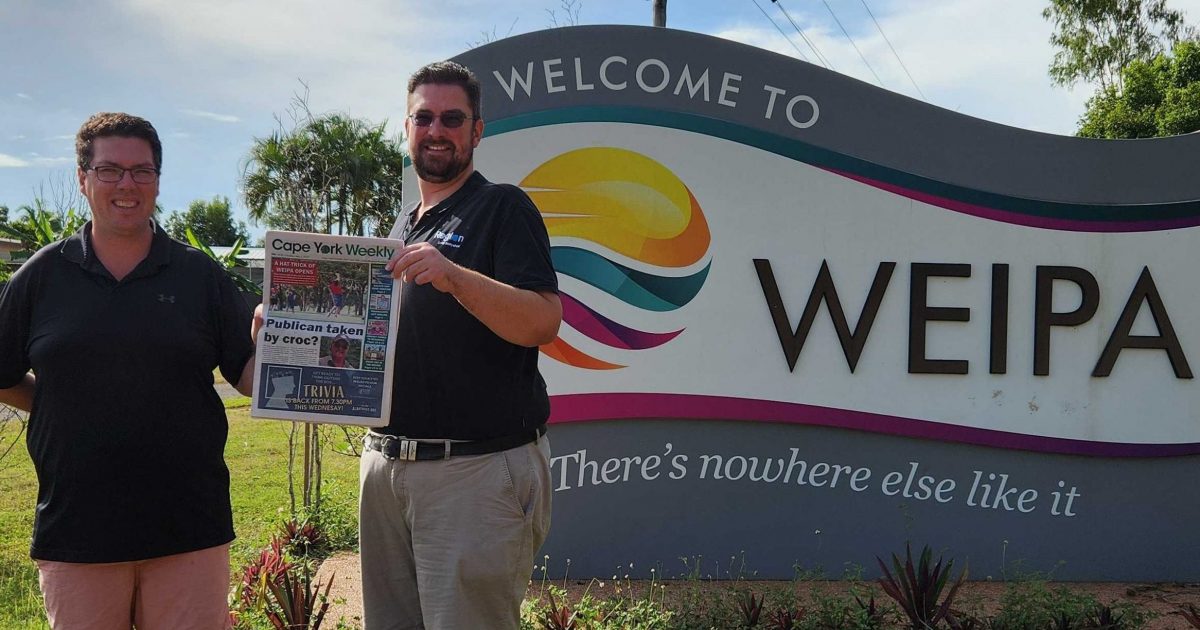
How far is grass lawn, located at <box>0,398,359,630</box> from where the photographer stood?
191 inches

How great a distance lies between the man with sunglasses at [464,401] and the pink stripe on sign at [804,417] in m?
2.44

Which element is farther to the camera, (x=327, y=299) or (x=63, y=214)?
(x=63, y=214)

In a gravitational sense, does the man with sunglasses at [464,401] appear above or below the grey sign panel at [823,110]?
below

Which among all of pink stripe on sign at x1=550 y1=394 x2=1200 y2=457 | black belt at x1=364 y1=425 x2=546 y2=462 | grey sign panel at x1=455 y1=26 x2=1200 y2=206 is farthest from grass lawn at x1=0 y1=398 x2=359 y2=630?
grey sign panel at x1=455 y1=26 x2=1200 y2=206

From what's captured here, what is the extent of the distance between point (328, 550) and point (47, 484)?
3.22m

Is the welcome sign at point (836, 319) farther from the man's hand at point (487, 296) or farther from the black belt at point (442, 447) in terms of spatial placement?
the man's hand at point (487, 296)

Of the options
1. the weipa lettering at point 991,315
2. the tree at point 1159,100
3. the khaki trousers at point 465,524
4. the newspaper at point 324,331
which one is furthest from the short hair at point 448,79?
the tree at point 1159,100

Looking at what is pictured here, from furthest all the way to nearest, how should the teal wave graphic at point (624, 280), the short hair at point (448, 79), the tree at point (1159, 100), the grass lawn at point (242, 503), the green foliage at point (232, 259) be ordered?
the tree at point (1159, 100) → the green foliage at point (232, 259) → the teal wave graphic at point (624, 280) → the grass lawn at point (242, 503) → the short hair at point (448, 79)

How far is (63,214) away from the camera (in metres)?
7.47

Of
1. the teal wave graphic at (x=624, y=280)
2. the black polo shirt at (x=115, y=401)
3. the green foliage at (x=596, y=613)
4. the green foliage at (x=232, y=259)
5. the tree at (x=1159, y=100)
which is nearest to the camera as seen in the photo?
the black polo shirt at (x=115, y=401)

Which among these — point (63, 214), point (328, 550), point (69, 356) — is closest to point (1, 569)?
point (328, 550)

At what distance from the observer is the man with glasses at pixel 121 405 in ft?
7.87

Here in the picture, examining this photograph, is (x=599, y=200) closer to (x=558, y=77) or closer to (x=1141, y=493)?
(x=558, y=77)

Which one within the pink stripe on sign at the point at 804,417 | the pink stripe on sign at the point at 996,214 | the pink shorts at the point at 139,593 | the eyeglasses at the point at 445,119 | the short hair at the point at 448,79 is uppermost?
the pink stripe on sign at the point at 996,214
